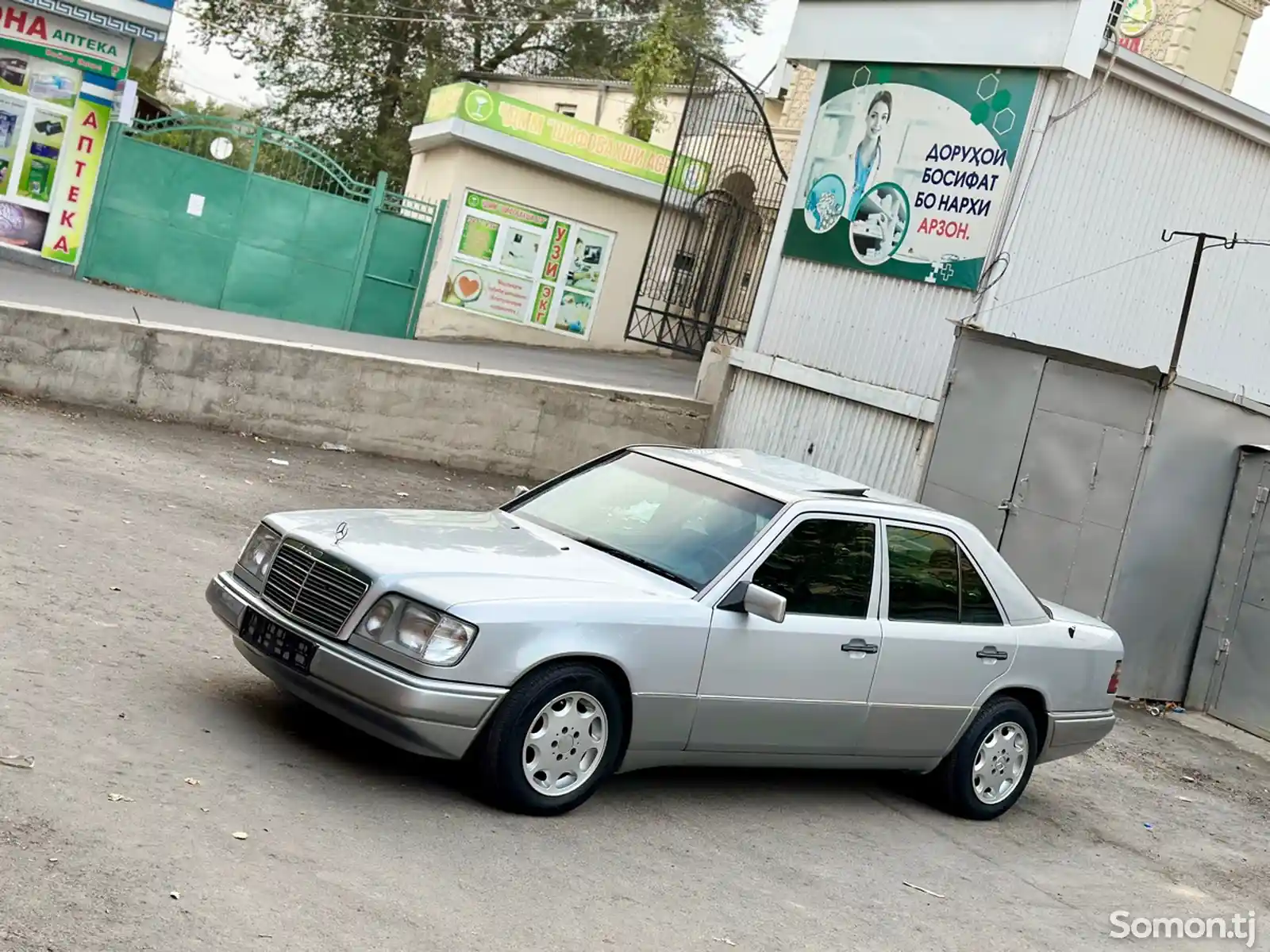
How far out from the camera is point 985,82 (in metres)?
13.9

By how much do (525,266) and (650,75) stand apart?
18.3 ft

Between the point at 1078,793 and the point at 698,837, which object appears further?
the point at 1078,793

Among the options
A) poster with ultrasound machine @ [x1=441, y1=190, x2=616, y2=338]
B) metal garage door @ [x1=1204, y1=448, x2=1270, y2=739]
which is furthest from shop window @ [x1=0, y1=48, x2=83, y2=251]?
metal garage door @ [x1=1204, y1=448, x2=1270, y2=739]

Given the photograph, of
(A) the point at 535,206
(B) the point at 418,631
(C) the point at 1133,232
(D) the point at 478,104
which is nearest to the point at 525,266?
(A) the point at 535,206

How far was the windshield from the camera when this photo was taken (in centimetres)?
656

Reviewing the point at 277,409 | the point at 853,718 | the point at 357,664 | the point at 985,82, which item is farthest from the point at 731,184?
the point at 357,664

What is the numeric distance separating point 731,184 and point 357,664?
561 inches

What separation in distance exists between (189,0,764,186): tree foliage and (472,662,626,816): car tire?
119ft

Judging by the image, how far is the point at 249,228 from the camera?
70.7 feet

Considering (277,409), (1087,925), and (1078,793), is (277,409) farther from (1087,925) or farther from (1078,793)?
(1087,925)

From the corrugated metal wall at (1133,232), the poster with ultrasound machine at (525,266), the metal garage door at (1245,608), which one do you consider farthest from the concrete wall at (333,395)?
the poster with ultrasound machine at (525,266)

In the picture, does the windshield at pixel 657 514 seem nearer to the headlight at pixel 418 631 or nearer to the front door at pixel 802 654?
the front door at pixel 802 654

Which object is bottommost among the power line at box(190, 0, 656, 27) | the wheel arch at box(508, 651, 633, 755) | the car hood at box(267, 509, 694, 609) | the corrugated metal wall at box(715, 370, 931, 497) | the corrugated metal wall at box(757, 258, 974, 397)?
the wheel arch at box(508, 651, 633, 755)

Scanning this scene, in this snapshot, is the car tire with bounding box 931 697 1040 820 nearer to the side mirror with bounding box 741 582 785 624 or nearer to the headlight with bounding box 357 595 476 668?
the side mirror with bounding box 741 582 785 624
